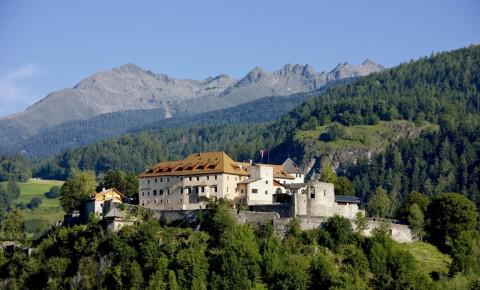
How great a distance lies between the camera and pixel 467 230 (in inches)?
3765

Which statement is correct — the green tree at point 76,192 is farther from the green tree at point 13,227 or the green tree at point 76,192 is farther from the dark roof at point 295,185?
the dark roof at point 295,185

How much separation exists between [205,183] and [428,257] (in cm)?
2451

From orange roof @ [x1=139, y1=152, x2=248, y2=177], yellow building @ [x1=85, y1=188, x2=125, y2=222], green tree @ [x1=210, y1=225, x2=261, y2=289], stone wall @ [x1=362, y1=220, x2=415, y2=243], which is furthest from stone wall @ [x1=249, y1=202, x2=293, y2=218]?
yellow building @ [x1=85, y1=188, x2=125, y2=222]

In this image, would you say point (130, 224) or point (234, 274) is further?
point (130, 224)

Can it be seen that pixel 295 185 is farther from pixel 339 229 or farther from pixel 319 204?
pixel 339 229

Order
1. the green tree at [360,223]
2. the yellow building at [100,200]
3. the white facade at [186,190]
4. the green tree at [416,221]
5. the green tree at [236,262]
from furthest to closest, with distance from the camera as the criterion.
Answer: the yellow building at [100,200]
the white facade at [186,190]
the green tree at [416,221]
the green tree at [360,223]
the green tree at [236,262]

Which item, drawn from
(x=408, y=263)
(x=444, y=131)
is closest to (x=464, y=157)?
(x=444, y=131)

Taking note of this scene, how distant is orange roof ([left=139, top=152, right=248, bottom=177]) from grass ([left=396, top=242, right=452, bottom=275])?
1926cm

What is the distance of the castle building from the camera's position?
95.1m

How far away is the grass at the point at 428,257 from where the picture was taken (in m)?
89.6

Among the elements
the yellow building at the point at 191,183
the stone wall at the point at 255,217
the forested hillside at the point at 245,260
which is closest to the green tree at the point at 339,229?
the forested hillside at the point at 245,260

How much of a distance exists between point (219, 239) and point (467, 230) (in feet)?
90.0

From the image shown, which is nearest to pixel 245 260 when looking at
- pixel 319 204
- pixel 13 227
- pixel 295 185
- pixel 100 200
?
pixel 319 204

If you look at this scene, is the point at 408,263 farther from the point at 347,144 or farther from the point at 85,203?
the point at 347,144
